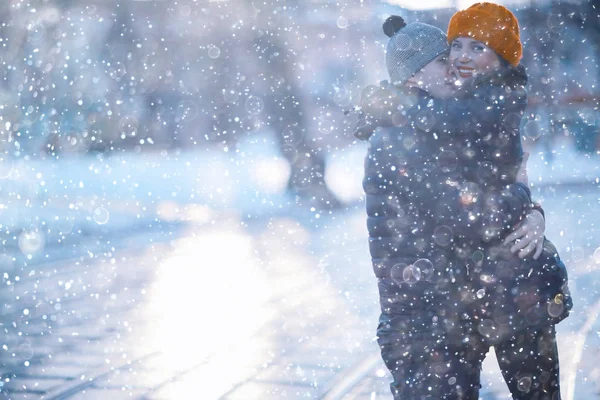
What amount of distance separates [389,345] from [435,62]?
2.95 ft

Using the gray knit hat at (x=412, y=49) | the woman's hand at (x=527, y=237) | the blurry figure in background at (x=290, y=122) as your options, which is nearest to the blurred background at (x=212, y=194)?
the blurry figure in background at (x=290, y=122)

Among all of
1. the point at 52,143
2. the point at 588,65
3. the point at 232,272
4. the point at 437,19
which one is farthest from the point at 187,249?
the point at 588,65

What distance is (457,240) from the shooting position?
8.50 ft

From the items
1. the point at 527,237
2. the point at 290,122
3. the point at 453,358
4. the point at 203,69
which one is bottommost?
the point at 453,358

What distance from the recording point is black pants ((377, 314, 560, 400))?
2.57m

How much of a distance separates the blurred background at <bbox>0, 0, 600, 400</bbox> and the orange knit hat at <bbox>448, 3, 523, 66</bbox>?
491mm

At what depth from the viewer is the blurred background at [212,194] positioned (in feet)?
19.1

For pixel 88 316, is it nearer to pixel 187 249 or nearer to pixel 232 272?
pixel 232 272

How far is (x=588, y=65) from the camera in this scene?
123 ft

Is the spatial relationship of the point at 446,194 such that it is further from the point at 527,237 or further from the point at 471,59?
the point at 471,59

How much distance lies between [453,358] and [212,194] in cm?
1764

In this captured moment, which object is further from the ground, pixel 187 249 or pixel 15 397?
pixel 187 249

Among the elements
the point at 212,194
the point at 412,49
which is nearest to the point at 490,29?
the point at 412,49

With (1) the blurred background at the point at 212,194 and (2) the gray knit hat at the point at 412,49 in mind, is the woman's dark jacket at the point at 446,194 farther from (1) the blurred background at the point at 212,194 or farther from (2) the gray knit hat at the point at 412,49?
(1) the blurred background at the point at 212,194
